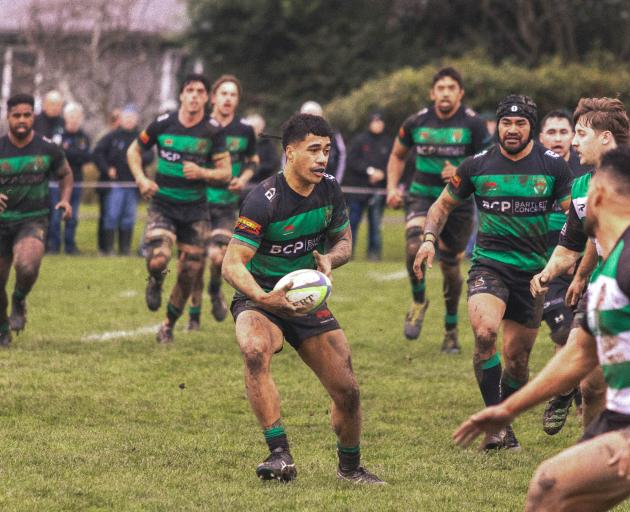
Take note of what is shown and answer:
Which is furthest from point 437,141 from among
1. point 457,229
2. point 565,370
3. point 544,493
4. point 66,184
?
point 544,493

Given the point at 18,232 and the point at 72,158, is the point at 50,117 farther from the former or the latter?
the point at 18,232

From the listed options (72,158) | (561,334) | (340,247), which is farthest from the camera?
(72,158)

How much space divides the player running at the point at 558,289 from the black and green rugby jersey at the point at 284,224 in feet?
6.50

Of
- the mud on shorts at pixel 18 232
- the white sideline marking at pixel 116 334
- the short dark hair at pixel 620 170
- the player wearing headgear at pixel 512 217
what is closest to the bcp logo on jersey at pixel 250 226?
the player wearing headgear at pixel 512 217

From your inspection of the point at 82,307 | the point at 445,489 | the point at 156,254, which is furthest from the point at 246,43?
the point at 445,489

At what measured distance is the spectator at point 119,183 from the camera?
762 inches

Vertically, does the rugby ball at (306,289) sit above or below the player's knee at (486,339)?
above

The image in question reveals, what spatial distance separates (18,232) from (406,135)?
375cm

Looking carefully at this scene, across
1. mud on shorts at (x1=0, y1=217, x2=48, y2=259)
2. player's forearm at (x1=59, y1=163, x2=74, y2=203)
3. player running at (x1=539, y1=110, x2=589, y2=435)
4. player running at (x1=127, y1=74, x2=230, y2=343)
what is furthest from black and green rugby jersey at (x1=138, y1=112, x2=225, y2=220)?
player running at (x1=539, y1=110, x2=589, y2=435)

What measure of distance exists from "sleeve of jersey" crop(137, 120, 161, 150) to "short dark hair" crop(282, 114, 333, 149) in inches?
188

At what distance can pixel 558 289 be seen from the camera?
8.96 metres

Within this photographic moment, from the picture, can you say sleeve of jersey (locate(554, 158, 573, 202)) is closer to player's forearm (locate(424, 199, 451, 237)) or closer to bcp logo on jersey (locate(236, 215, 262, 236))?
player's forearm (locate(424, 199, 451, 237))

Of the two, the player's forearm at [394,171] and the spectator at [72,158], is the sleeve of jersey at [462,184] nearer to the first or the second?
the player's forearm at [394,171]

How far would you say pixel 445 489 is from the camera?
693cm
